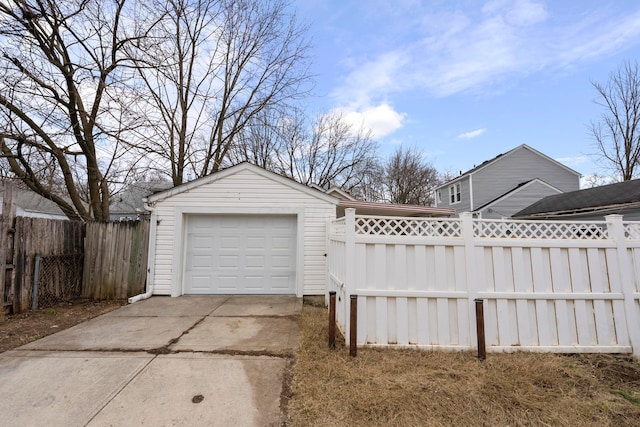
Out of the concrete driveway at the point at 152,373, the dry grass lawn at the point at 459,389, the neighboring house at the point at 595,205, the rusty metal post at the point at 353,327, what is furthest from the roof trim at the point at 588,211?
the concrete driveway at the point at 152,373

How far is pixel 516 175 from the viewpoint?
17.2 metres

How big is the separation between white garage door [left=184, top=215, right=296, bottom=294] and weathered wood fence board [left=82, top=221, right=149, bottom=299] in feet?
3.63

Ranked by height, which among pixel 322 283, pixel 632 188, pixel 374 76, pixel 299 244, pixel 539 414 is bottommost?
pixel 539 414

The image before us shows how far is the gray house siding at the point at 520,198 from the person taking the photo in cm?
1585

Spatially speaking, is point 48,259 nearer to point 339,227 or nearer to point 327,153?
point 339,227

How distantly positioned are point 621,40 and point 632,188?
5.34 m

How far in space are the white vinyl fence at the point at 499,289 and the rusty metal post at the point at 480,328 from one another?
0.11 metres

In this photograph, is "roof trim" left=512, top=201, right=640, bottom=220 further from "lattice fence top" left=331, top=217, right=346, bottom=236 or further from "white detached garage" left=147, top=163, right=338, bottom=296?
"lattice fence top" left=331, top=217, right=346, bottom=236

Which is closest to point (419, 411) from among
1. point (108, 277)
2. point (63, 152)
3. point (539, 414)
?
point (539, 414)

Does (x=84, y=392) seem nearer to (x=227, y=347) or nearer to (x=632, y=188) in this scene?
(x=227, y=347)

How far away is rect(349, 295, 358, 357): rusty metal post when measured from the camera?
3162 mm

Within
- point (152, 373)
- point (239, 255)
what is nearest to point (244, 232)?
point (239, 255)

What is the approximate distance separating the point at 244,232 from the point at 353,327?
4.09 m

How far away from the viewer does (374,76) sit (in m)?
10.2
